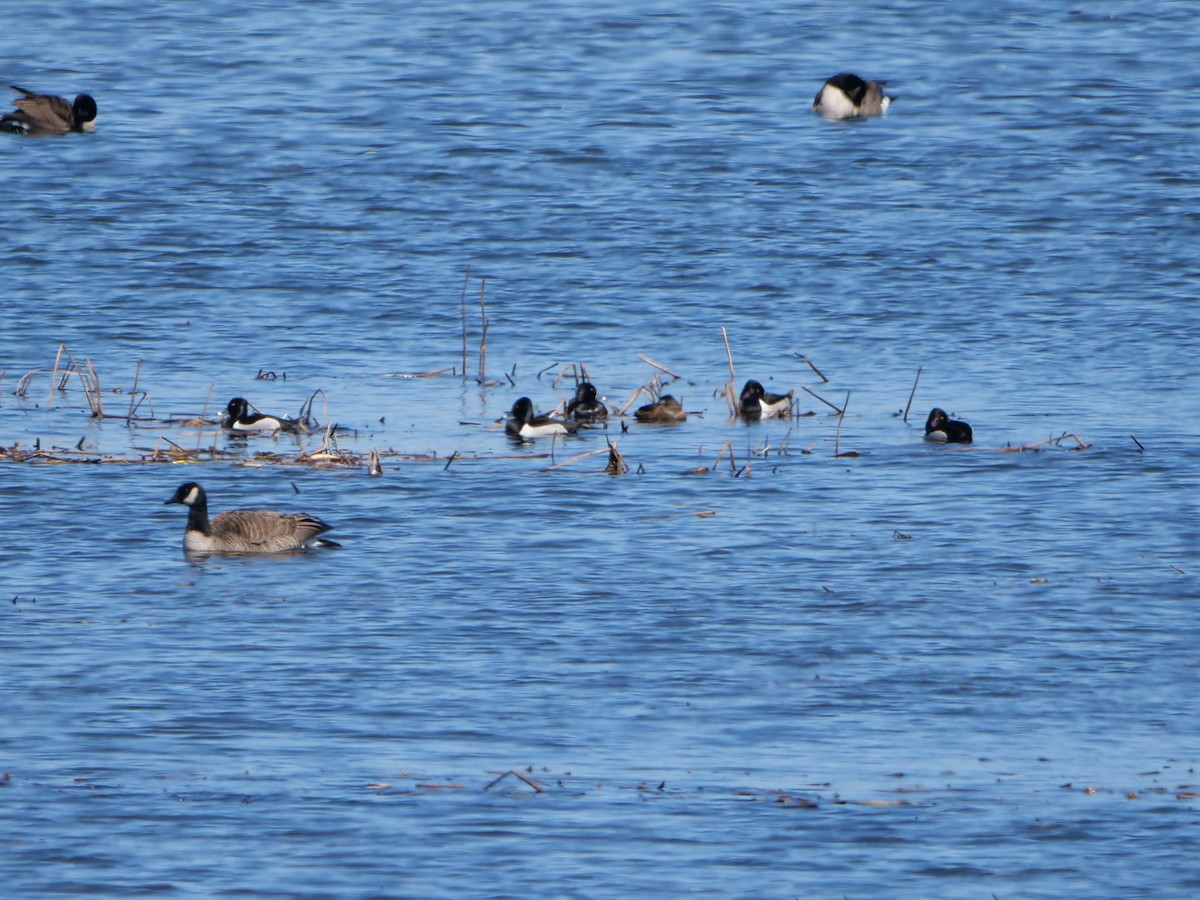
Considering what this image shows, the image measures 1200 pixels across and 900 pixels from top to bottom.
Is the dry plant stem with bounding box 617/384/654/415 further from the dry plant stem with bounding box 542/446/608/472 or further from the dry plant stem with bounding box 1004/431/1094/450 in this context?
the dry plant stem with bounding box 1004/431/1094/450

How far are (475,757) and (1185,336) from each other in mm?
14232

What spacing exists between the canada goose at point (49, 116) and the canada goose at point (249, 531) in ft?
65.0

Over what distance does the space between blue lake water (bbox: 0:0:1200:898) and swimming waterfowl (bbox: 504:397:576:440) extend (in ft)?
0.49

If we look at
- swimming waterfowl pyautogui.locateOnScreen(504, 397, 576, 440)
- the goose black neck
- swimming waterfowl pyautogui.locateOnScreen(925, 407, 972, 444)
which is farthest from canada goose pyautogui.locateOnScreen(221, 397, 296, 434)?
swimming waterfowl pyautogui.locateOnScreen(925, 407, 972, 444)

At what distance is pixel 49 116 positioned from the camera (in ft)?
111

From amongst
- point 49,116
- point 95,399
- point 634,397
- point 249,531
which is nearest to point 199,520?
point 249,531

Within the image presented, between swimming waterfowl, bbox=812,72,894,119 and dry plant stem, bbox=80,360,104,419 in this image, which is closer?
dry plant stem, bbox=80,360,104,419

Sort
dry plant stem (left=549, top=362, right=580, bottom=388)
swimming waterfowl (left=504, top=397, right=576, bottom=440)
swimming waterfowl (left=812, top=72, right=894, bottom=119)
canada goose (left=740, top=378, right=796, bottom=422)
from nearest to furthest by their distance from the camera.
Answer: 1. swimming waterfowl (left=504, top=397, right=576, bottom=440)
2. canada goose (left=740, top=378, right=796, bottom=422)
3. dry plant stem (left=549, top=362, right=580, bottom=388)
4. swimming waterfowl (left=812, top=72, right=894, bottom=119)

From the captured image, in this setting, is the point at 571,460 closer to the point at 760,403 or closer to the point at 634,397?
the point at 634,397

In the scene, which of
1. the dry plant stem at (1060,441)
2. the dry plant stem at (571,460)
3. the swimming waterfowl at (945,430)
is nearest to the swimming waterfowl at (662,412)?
the dry plant stem at (571,460)

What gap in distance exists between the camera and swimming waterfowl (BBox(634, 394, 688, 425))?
19.4m

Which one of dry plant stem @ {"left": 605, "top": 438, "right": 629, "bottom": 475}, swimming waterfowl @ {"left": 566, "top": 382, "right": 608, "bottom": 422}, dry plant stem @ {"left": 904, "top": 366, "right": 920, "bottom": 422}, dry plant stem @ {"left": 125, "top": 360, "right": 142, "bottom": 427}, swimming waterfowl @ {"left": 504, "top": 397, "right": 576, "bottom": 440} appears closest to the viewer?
dry plant stem @ {"left": 605, "top": 438, "right": 629, "bottom": 475}

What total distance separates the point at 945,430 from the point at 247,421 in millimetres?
6004

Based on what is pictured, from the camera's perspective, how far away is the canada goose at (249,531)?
15062 millimetres
